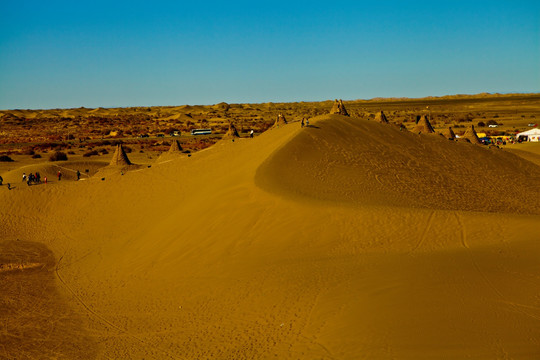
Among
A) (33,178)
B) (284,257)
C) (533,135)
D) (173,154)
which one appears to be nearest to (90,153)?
(173,154)

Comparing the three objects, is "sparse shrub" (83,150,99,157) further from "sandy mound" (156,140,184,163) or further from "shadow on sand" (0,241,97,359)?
"shadow on sand" (0,241,97,359)

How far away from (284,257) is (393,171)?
8.41 metres

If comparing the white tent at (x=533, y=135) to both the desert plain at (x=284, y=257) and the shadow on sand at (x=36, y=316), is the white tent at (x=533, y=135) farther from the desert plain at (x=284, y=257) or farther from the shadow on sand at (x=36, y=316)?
the shadow on sand at (x=36, y=316)

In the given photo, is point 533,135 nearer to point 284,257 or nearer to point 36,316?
point 284,257

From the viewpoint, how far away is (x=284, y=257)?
40.9 ft

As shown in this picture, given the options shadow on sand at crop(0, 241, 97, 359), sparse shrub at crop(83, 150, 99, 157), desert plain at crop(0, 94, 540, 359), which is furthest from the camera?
sparse shrub at crop(83, 150, 99, 157)

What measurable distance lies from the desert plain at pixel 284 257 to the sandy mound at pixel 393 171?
10 centimetres

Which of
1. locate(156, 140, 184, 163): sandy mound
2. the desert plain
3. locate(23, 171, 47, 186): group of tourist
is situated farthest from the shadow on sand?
locate(156, 140, 184, 163): sandy mound

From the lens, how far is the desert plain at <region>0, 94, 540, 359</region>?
921 centimetres

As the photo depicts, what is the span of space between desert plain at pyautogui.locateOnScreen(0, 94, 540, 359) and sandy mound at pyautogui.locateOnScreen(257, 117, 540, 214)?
3.9 inches

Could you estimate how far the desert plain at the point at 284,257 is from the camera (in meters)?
9.21

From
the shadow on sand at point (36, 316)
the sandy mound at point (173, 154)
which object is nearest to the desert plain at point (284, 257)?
the shadow on sand at point (36, 316)

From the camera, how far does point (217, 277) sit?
12.4m

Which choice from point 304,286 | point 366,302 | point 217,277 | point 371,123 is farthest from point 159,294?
point 371,123
